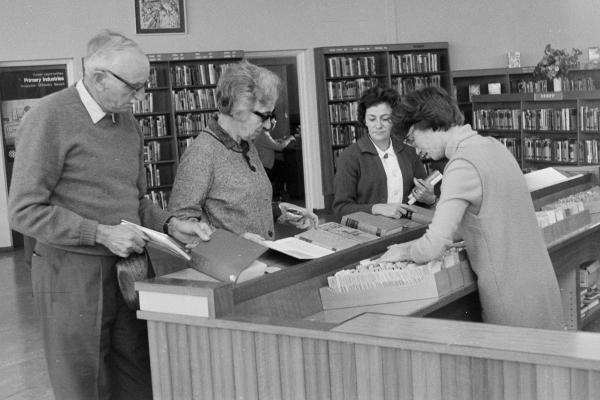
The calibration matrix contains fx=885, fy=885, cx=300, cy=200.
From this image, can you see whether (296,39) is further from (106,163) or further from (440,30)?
(106,163)

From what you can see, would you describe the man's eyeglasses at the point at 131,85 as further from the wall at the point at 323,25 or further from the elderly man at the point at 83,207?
the wall at the point at 323,25

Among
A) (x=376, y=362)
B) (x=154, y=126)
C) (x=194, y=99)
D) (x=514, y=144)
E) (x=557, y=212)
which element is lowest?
(x=376, y=362)

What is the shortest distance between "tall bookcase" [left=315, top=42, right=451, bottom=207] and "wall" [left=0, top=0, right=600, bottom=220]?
0.75 feet

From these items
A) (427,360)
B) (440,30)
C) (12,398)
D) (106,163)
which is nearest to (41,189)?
(106,163)

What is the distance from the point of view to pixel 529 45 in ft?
50.0

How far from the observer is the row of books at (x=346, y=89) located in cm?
1362

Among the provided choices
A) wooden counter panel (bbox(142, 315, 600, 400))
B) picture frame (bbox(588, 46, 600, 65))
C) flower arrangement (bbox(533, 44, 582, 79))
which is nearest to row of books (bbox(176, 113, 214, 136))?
flower arrangement (bbox(533, 44, 582, 79))

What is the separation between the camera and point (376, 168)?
15.8 ft

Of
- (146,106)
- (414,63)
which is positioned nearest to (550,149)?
(414,63)

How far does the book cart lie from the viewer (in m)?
2.21

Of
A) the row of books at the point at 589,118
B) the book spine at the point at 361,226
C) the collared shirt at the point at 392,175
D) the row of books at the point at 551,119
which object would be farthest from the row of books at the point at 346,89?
the book spine at the point at 361,226

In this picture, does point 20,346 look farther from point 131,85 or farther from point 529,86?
point 529,86

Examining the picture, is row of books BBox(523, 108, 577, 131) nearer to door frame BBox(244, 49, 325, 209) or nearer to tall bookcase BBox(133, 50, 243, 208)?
door frame BBox(244, 49, 325, 209)

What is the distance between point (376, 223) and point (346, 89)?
9.80 meters
